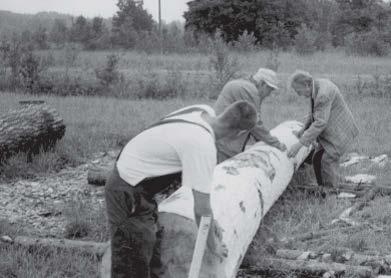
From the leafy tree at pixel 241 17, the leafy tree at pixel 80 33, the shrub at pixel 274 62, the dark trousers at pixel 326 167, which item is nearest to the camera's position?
the dark trousers at pixel 326 167

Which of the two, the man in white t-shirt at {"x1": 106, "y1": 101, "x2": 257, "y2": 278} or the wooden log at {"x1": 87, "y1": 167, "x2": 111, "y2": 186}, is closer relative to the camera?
the man in white t-shirt at {"x1": 106, "y1": 101, "x2": 257, "y2": 278}

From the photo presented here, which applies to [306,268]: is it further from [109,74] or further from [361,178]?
[109,74]

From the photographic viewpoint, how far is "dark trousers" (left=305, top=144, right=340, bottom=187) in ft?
24.4

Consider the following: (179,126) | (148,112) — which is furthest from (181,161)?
(148,112)

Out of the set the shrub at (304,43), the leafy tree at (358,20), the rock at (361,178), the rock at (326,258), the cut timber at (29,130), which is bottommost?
the rock at (361,178)

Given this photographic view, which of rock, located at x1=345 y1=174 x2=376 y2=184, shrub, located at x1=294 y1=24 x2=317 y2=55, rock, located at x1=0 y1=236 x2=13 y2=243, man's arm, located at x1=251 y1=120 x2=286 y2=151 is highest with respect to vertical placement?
shrub, located at x1=294 y1=24 x2=317 y2=55

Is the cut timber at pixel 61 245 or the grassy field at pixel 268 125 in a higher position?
the cut timber at pixel 61 245

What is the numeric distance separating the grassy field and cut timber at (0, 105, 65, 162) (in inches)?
8.9

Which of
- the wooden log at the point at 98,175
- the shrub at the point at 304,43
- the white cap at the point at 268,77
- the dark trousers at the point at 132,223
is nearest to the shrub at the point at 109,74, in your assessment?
the wooden log at the point at 98,175

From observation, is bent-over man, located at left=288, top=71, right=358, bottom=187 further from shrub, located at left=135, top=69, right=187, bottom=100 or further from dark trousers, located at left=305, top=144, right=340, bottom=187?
shrub, located at left=135, top=69, right=187, bottom=100

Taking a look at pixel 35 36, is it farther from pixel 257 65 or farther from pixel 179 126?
pixel 179 126

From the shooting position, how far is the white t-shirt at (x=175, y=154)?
3.24 meters

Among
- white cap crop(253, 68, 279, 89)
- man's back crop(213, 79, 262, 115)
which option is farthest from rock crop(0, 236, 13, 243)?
white cap crop(253, 68, 279, 89)

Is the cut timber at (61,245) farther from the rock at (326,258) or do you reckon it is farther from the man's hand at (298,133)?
the man's hand at (298,133)
